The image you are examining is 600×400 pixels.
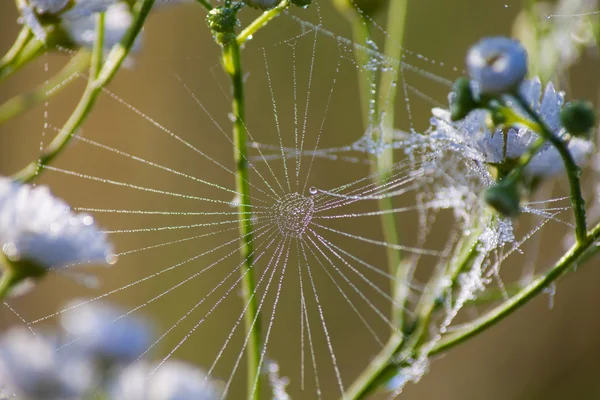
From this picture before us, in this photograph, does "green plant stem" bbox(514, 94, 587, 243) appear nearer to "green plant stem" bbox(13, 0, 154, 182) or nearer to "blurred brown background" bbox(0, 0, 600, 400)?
"green plant stem" bbox(13, 0, 154, 182)

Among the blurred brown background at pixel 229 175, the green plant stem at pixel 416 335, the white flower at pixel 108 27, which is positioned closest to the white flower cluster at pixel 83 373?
the green plant stem at pixel 416 335

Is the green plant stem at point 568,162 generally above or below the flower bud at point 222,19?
below

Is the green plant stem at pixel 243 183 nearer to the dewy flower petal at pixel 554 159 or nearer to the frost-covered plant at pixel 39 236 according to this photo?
the frost-covered plant at pixel 39 236

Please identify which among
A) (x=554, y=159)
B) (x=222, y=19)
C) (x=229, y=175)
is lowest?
(x=554, y=159)

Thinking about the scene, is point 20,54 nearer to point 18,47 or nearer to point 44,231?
point 18,47

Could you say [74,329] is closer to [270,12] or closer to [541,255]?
[270,12]

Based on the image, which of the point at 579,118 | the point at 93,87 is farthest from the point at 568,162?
the point at 93,87

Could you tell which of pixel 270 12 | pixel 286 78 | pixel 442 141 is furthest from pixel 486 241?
pixel 286 78
